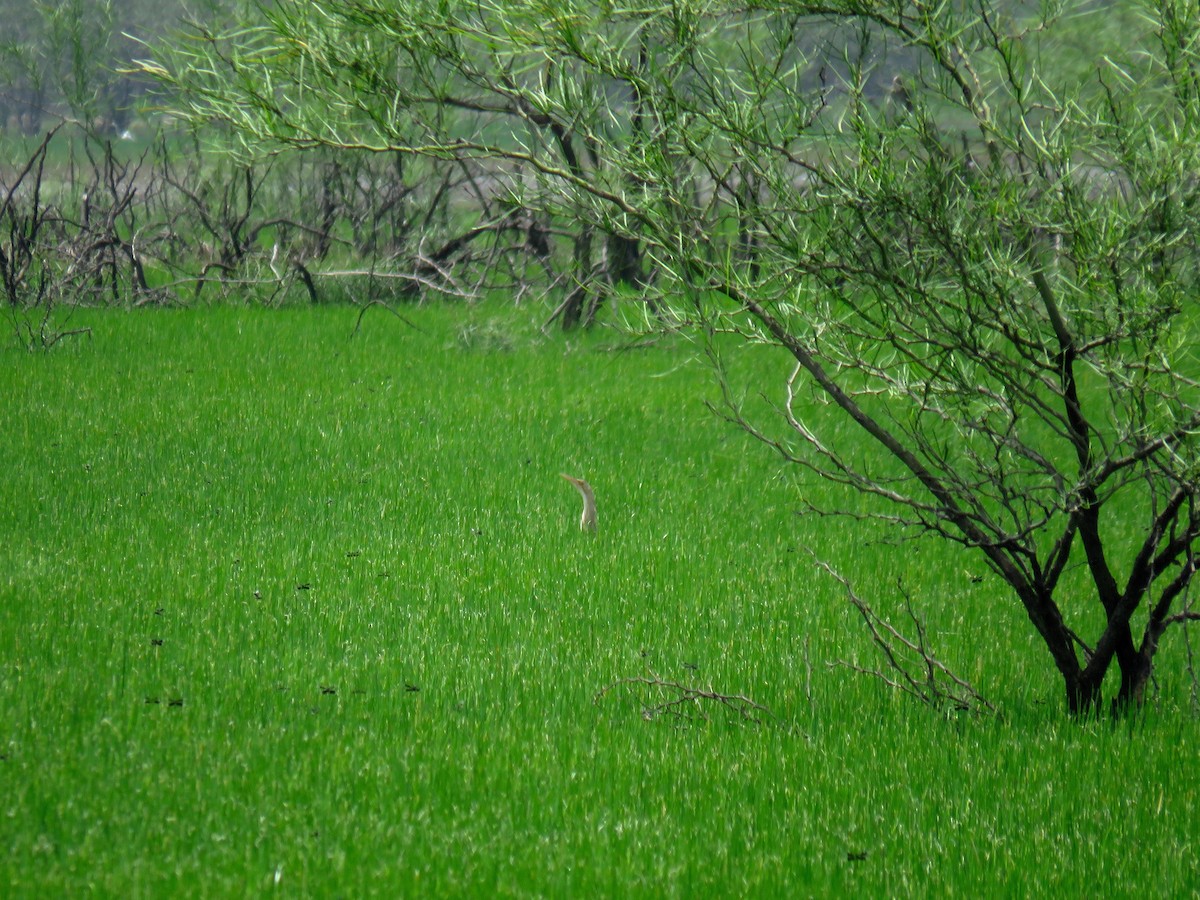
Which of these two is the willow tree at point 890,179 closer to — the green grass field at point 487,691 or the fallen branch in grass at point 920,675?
the fallen branch in grass at point 920,675

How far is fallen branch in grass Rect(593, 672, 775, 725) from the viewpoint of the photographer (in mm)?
5695

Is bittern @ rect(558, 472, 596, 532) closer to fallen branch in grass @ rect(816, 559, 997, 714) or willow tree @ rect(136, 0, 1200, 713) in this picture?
fallen branch in grass @ rect(816, 559, 997, 714)

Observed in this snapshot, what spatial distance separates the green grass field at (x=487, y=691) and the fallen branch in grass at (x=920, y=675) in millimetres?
124

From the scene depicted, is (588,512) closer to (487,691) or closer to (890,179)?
(487,691)

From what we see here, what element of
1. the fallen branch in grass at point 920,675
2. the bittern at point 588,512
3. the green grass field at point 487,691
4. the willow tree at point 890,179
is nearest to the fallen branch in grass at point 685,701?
the green grass field at point 487,691

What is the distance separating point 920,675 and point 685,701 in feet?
4.60

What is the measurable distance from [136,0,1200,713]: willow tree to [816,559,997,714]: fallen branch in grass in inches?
17.3

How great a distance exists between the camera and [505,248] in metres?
19.2

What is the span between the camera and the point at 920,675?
656cm

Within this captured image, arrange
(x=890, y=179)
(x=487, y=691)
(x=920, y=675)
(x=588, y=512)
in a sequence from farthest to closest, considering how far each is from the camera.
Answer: (x=588, y=512)
(x=920, y=675)
(x=487, y=691)
(x=890, y=179)

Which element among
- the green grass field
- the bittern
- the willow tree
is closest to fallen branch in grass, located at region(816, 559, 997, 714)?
the green grass field

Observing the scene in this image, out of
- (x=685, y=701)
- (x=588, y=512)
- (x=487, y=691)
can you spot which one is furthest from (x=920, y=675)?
(x=588, y=512)

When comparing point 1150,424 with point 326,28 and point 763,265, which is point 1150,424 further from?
point 326,28

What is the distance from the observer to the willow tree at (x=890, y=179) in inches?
194
